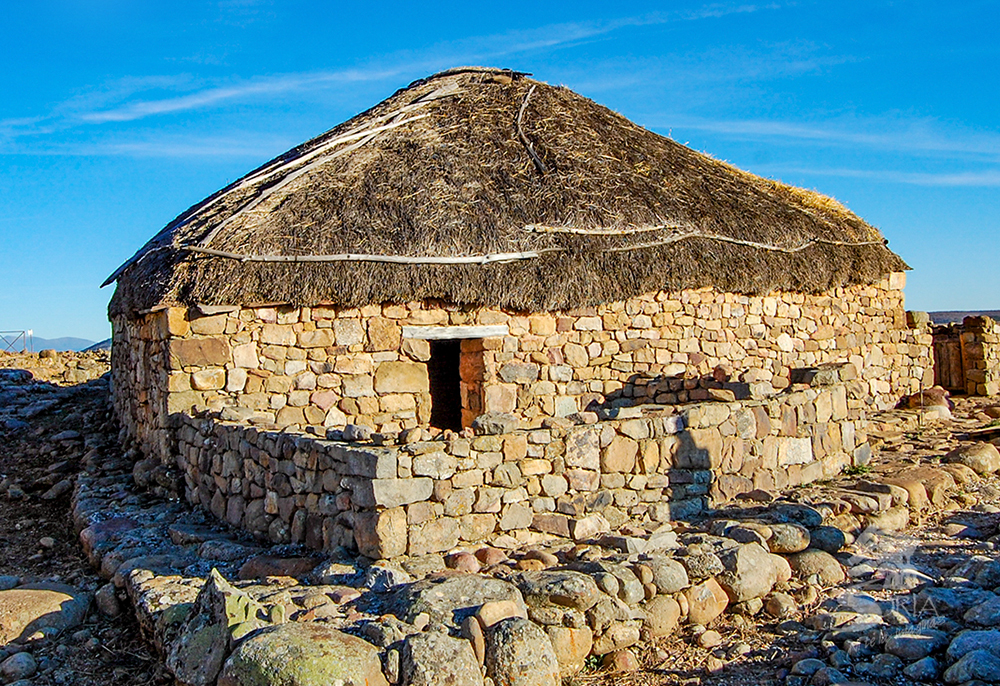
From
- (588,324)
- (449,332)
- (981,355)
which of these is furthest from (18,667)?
(981,355)

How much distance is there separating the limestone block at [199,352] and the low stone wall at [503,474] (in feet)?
2.09

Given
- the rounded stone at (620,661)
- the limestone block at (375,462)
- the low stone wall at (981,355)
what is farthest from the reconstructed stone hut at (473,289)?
the low stone wall at (981,355)

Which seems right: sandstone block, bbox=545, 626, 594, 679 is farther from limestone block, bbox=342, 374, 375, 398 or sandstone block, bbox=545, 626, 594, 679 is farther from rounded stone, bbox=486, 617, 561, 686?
limestone block, bbox=342, 374, 375, 398

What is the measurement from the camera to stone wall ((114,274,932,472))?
805 centimetres

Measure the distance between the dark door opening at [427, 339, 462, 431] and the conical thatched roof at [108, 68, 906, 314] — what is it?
1287 mm

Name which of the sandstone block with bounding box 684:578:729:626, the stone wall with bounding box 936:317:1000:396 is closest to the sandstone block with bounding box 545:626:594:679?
the sandstone block with bounding box 684:578:729:626

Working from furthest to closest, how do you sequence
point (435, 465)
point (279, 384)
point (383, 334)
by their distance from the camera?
point (383, 334) → point (279, 384) → point (435, 465)

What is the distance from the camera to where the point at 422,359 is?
8.84 metres

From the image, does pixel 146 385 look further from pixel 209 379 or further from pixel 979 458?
pixel 979 458

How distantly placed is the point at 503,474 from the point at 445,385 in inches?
171

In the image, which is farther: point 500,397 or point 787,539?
point 500,397

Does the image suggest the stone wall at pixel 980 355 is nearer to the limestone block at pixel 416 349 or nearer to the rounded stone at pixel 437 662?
the limestone block at pixel 416 349

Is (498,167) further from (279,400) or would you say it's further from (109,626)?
(109,626)

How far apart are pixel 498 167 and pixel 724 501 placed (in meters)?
5.25
